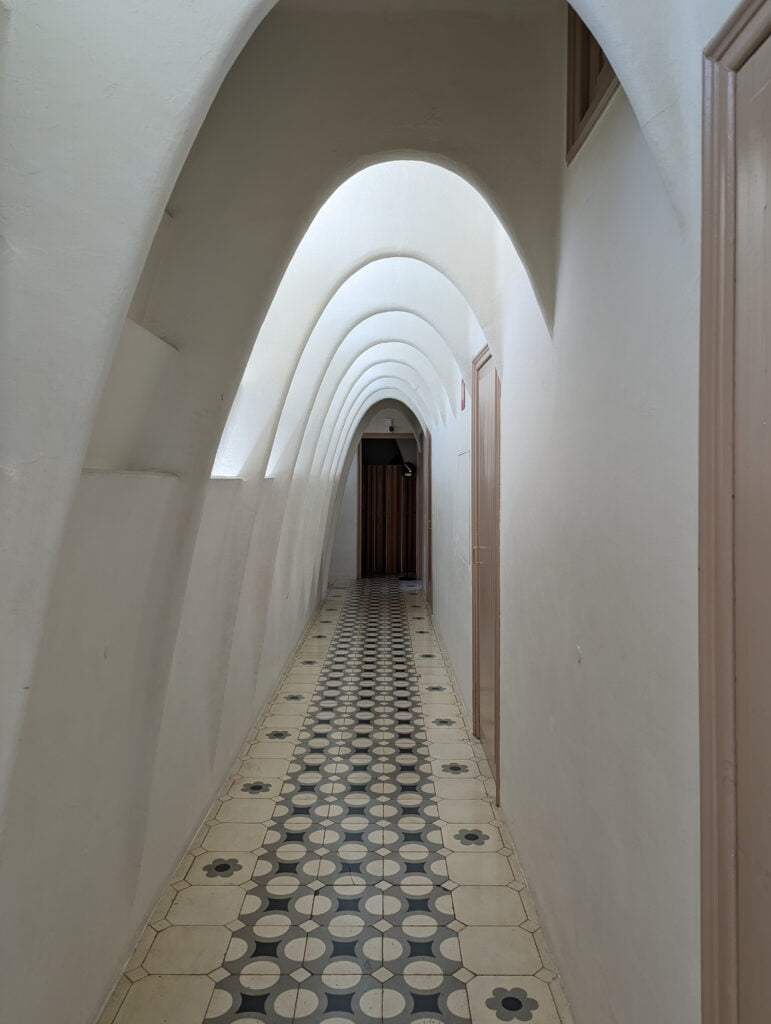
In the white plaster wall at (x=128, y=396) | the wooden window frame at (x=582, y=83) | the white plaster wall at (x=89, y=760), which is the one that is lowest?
the white plaster wall at (x=89, y=760)

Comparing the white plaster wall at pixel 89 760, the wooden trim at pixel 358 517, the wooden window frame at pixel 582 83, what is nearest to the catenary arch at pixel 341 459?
the wooden trim at pixel 358 517

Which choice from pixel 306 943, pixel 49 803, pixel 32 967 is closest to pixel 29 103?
pixel 49 803

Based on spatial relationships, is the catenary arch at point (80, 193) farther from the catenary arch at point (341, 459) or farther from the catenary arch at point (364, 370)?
the catenary arch at point (341, 459)

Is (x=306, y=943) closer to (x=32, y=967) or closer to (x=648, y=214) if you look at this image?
(x=32, y=967)

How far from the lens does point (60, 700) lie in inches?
79.4

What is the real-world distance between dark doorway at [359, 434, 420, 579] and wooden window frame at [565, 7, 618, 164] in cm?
1316

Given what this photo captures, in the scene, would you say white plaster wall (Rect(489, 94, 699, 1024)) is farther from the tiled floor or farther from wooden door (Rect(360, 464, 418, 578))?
wooden door (Rect(360, 464, 418, 578))

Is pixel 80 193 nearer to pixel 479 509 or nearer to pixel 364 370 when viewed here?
pixel 479 509

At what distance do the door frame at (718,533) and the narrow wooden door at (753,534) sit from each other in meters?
0.02

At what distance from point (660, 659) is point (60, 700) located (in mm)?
1543

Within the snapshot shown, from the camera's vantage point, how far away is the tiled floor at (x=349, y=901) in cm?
251

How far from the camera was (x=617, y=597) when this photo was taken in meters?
2.02

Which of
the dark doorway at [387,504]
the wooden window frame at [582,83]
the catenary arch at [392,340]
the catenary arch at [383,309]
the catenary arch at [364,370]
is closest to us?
the wooden window frame at [582,83]

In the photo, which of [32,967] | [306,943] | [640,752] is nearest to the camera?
[640,752]
